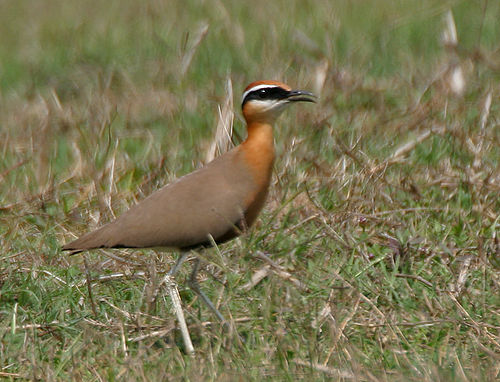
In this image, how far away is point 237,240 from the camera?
5.14 meters

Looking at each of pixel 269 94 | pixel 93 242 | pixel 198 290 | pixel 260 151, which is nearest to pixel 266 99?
pixel 269 94

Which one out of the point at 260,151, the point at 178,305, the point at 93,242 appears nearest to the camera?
the point at 178,305

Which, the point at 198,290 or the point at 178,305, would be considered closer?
the point at 178,305

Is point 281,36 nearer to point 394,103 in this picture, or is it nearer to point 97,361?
point 394,103

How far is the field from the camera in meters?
4.04

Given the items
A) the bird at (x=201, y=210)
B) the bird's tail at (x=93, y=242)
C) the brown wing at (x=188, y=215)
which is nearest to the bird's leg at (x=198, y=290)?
the bird at (x=201, y=210)

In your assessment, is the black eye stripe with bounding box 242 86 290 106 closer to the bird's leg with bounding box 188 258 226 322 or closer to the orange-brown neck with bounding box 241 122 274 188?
the orange-brown neck with bounding box 241 122 274 188

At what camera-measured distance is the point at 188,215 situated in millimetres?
4453

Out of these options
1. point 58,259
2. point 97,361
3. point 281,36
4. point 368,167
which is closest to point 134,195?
point 58,259

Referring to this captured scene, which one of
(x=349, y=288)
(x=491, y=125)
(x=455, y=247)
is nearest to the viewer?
(x=349, y=288)

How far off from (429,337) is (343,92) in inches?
139

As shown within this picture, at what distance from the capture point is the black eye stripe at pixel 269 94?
482cm

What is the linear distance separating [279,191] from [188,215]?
1452 millimetres

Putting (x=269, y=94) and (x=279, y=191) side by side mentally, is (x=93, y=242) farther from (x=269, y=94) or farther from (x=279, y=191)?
(x=279, y=191)
